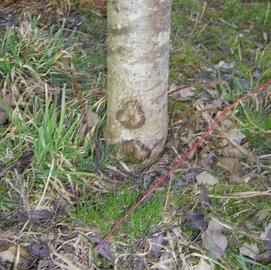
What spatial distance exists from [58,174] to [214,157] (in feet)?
2.18

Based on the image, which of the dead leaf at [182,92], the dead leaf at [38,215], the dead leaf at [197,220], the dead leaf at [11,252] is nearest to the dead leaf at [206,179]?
the dead leaf at [197,220]

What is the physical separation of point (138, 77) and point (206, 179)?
50cm

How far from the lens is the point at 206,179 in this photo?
7.48ft

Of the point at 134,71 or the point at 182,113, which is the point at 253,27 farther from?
the point at 134,71

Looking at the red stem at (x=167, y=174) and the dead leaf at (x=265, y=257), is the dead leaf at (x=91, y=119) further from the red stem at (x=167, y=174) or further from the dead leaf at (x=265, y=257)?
the dead leaf at (x=265, y=257)

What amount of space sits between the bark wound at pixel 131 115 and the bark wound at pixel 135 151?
0.25 ft

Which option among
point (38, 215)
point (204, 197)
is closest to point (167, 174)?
point (204, 197)

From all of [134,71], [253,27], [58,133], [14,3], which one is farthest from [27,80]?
[253,27]

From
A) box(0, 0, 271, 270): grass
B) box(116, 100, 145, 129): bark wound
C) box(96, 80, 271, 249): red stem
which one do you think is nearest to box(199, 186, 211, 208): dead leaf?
box(0, 0, 271, 270): grass

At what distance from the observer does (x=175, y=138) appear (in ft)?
8.04

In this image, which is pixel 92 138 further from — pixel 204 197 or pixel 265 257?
pixel 265 257

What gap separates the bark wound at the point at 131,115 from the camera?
2211 millimetres

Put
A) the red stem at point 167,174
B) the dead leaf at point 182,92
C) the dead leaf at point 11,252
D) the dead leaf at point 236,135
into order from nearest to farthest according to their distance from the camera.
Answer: the dead leaf at point 11,252 < the red stem at point 167,174 < the dead leaf at point 236,135 < the dead leaf at point 182,92

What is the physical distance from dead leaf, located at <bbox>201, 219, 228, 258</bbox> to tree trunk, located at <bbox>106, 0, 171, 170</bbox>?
15.8 inches
